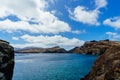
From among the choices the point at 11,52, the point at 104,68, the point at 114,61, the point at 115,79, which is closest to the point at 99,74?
the point at 104,68

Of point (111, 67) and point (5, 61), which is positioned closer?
point (5, 61)

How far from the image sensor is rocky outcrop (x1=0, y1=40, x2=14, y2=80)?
24.5 m

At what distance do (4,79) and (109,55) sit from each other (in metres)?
17.5

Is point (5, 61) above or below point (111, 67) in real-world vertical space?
above

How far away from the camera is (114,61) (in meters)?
28.3

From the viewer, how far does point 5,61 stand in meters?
25.4

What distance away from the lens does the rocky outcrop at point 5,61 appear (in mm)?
24516

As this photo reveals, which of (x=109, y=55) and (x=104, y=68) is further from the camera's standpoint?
(x=109, y=55)

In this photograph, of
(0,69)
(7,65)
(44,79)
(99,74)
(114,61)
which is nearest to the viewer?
(0,69)

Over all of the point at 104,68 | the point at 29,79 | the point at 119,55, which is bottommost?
the point at 29,79

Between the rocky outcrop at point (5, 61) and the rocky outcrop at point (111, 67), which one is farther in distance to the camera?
the rocky outcrop at point (111, 67)

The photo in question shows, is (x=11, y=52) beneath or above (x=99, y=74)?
above

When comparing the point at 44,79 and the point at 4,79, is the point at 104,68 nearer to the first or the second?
the point at 4,79

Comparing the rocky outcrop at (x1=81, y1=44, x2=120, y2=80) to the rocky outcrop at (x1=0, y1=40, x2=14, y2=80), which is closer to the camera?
the rocky outcrop at (x1=0, y1=40, x2=14, y2=80)
